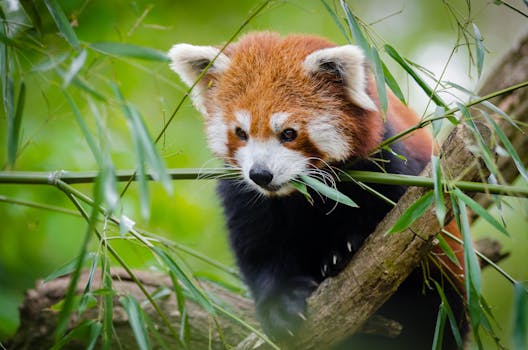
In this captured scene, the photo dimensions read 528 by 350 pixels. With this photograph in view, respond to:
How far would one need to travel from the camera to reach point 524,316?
193 centimetres

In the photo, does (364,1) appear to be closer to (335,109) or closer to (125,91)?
(125,91)

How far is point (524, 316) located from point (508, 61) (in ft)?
7.56

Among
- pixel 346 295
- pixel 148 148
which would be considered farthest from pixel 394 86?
pixel 148 148

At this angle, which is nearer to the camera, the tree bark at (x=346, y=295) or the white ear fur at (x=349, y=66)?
the tree bark at (x=346, y=295)

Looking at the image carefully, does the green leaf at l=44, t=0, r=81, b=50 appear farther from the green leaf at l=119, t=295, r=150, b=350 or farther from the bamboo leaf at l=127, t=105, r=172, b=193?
the green leaf at l=119, t=295, r=150, b=350

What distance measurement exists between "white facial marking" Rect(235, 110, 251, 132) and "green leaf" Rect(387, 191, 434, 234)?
88cm

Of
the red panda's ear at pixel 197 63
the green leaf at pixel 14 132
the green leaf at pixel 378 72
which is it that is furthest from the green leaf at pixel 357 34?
the green leaf at pixel 14 132

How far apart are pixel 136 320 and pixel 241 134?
1.00m

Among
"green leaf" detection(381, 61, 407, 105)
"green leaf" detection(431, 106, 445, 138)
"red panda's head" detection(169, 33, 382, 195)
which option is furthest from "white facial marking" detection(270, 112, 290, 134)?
"green leaf" detection(431, 106, 445, 138)

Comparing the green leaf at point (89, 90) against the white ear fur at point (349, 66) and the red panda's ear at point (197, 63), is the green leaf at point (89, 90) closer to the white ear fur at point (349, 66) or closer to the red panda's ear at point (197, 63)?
the red panda's ear at point (197, 63)

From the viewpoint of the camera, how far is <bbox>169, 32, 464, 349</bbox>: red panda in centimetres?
258

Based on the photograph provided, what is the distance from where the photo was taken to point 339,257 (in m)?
2.67

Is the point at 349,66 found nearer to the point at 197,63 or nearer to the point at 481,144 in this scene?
the point at 197,63

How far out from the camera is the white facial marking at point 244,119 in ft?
8.56
